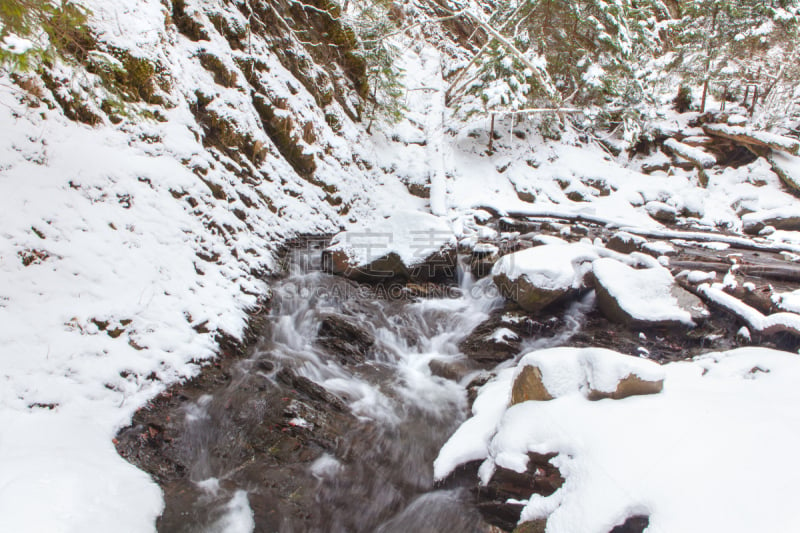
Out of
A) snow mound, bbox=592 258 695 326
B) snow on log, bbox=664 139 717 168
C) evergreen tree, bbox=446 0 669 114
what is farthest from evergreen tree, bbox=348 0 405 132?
snow on log, bbox=664 139 717 168

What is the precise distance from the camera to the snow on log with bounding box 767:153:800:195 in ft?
44.3

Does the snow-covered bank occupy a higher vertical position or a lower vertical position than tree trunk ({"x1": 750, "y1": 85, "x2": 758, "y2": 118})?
lower

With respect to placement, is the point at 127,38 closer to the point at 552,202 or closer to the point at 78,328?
the point at 78,328

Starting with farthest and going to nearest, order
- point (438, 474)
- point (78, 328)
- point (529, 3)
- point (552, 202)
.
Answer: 1. point (552, 202)
2. point (529, 3)
3. point (78, 328)
4. point (438, 474)

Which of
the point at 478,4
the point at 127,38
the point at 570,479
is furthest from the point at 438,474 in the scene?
the point at 478,4

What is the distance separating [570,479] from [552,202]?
537 inches

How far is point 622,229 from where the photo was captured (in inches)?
406

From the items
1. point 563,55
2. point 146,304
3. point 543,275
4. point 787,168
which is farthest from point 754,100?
point 146,304

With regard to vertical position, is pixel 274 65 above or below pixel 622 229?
above

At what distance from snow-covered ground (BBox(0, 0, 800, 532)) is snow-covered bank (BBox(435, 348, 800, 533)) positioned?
0.6 inches

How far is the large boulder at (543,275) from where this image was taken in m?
5.79

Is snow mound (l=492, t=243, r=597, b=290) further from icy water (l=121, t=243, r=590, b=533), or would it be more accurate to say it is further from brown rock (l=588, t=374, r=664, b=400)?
brown rock (l=588, t=374, r=664, b=400)

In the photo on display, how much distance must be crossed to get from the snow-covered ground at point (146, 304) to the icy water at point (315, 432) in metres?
0.25

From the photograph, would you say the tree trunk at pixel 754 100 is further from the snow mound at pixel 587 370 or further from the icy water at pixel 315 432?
the snow mound at pixel 587 370
